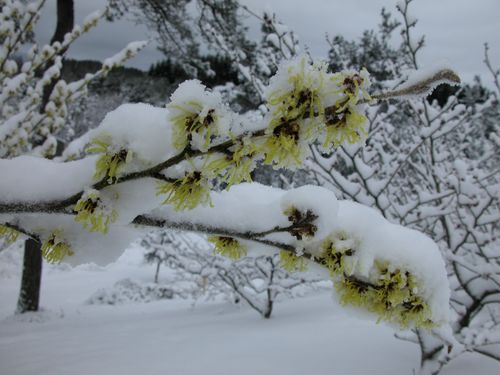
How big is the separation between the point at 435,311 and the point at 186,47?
9.03m

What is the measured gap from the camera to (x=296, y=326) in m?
4.95

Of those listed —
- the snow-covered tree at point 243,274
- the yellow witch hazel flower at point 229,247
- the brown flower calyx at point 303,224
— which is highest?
the brown flower calyx at point 303,224

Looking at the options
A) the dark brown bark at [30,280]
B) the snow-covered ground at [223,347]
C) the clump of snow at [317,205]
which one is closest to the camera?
the clump of snow at [317,205]

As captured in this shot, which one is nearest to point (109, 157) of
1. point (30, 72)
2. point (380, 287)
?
point (380, 287)

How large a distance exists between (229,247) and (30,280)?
8969 millimetres

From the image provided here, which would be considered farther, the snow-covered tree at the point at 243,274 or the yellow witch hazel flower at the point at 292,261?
the snow-covered tree at the point at 243,274

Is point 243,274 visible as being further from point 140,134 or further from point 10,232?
point 140,134

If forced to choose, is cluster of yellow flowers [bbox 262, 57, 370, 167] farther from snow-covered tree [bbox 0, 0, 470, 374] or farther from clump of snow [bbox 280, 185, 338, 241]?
clump of snow [bbox 280, 185, 338, 241]

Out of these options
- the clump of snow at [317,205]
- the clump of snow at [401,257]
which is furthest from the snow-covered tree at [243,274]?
the clump of snow at [317,205]

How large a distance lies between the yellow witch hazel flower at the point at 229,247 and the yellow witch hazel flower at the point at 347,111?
0.62 metres

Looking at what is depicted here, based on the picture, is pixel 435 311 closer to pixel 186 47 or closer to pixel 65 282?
pixel 186 47

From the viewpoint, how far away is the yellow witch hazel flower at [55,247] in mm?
1209

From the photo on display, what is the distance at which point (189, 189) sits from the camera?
3.02ft

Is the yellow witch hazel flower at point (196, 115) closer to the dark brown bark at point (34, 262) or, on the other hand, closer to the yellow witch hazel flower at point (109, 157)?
the yellow witch hazel flower at point (109, 157)
